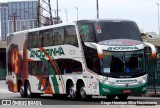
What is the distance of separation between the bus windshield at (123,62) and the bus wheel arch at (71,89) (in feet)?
8.90

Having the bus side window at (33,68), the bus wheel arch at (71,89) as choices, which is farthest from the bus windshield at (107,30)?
the bus side window at (33,68)

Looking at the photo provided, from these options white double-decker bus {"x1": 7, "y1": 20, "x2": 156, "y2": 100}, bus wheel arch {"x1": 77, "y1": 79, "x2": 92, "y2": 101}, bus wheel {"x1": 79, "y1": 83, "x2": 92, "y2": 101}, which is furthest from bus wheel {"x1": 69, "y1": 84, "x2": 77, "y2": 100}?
bus wheel {"x1": 79, "y1": 83, "x2": 92, "y2": 101}

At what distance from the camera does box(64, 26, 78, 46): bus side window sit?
75.5 ft

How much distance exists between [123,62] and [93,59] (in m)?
1.36

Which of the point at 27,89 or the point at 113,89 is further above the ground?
the point at 113,89

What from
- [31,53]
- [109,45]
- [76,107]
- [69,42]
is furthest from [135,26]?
[31,53]

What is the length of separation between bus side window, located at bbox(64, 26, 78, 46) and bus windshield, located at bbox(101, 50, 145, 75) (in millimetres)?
2239

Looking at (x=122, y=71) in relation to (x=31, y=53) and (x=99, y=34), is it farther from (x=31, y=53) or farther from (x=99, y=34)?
(x=31, y=53)

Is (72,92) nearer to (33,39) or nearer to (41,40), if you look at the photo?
(41,40)

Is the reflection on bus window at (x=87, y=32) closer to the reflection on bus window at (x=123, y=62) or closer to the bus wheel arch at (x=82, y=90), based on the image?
the reflection on bus window at (x=123, y=62)

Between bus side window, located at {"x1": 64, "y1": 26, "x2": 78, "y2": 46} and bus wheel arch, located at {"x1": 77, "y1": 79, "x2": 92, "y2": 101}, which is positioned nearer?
bus wheel arch, located at {"x1": 77, "y1": 79, "x2": 92, "y2": 101}

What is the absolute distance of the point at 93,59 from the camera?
21.7 meters

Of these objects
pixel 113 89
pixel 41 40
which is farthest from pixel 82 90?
pixel 41 40

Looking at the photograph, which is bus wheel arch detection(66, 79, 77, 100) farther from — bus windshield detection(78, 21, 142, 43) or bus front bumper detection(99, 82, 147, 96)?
bus windshield detection(78, 21, 142, 43)
